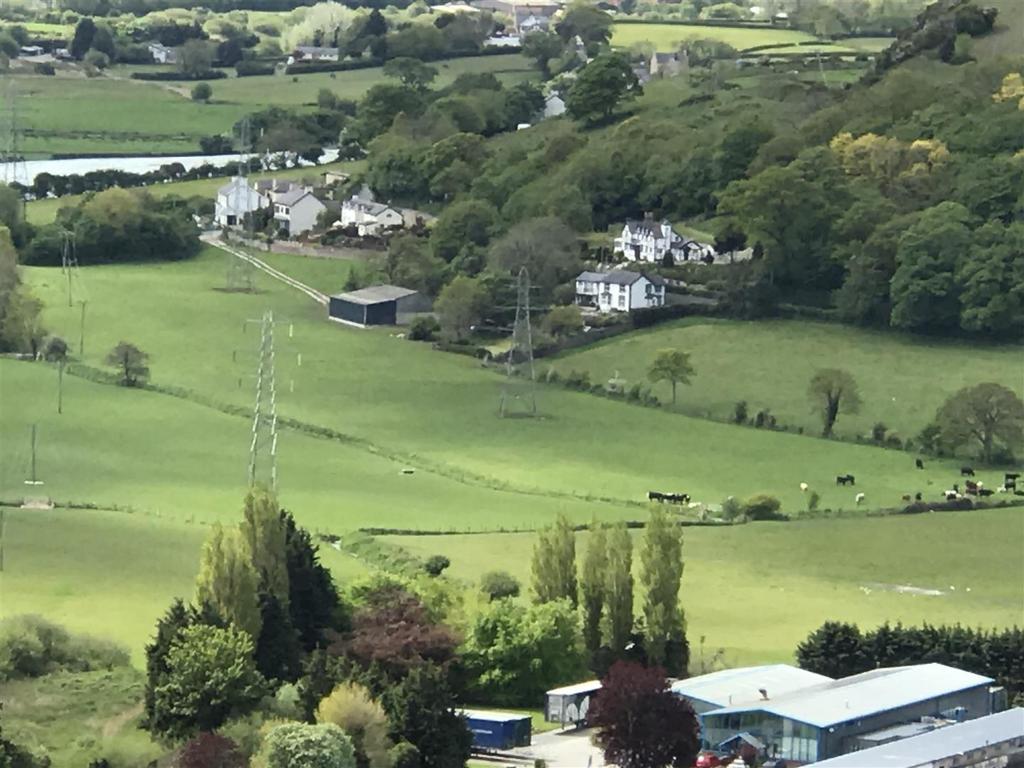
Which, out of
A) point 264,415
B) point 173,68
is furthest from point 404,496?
point 173,68

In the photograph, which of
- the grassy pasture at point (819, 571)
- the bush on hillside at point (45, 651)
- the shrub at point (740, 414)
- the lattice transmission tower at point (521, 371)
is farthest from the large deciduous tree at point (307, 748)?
the shrub at point (740, 414)

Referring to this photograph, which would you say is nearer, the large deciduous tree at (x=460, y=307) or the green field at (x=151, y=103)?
the large deciduous tree at (x=460, y=307)

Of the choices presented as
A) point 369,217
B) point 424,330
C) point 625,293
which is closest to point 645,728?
point 424,330

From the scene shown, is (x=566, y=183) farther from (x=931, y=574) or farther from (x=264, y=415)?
(x=931, y=574)

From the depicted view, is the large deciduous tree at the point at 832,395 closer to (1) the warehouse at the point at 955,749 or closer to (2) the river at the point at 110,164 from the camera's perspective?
(1) the warehouse at the point at 955,749

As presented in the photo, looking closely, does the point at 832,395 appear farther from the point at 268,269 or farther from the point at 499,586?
the point at 268,269

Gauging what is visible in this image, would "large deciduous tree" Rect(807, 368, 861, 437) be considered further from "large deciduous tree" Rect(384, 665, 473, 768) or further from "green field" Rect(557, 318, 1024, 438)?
"large deciduous tree" Rect(384, 665, 473, 768)

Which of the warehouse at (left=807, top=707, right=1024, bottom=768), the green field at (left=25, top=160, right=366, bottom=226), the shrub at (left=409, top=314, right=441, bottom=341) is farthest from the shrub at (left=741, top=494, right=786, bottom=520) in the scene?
the green field at (left=25, top=160, right=366, bottom=226)
